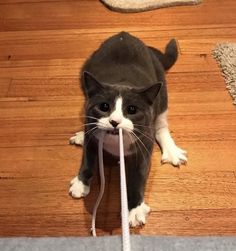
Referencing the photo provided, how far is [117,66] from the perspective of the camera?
125cm

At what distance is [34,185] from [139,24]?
109 centimetres

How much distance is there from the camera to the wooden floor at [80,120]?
1177 millimetres

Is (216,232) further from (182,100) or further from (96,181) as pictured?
(182,100)

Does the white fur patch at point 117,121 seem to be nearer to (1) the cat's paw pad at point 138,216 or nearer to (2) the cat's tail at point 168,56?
(1) the cat's paw pad at point 138,216

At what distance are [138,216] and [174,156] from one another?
271mm

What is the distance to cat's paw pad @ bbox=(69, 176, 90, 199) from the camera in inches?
47.8

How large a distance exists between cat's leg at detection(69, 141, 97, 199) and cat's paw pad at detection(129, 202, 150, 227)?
0.17 m

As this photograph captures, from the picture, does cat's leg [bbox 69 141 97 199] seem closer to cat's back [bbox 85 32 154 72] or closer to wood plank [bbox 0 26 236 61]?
cat's back [bbox 85 32 154 72]

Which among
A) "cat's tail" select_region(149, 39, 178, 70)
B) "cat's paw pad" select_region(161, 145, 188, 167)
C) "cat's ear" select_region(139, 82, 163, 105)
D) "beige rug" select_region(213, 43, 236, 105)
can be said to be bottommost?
"cat's paw pad" select_region(161, 145, 188, 167)

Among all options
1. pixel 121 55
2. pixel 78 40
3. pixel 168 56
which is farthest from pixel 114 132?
pixel 78 40

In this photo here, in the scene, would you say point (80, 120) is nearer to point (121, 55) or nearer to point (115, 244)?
point (121, 55)

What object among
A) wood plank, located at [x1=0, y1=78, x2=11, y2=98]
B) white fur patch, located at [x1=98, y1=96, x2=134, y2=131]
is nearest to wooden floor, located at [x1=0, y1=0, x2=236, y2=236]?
wood plank, located at [x1=0, y1=78, x2=11, y2=98]

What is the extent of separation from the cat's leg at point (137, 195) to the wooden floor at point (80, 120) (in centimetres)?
3

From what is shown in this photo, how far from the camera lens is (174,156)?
4.33 ft
